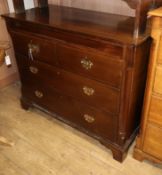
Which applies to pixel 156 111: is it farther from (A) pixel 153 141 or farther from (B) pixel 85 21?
(B) pixel 85 21

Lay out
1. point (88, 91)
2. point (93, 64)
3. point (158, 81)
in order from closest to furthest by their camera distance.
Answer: point (158, 81) < point (93, 64) < point (88, 91)

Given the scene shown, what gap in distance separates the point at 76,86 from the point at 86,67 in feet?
0.70

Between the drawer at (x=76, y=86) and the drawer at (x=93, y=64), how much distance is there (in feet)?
0.17

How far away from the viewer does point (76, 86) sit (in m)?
1.65

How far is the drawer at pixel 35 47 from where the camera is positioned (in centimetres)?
166

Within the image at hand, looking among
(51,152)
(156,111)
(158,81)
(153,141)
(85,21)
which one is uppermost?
(85,21)

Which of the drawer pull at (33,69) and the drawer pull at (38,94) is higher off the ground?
the drawer pull at (33,69)

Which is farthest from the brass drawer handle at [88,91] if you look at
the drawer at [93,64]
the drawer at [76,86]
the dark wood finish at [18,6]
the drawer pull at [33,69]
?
the dark wood finish at [18,6]

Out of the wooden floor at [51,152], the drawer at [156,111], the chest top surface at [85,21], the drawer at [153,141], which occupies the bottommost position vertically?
the wooden floor at [51,152]

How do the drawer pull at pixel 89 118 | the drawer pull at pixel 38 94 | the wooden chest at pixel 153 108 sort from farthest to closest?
the drawer pull at pixel 38 94 → the drawer pull at pixel 89 118 → the wooden chest at pixel 153 108

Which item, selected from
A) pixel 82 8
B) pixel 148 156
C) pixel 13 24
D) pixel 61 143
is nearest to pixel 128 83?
pixel 148 156

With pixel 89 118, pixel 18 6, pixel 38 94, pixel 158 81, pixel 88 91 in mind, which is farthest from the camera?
pixel 38 94

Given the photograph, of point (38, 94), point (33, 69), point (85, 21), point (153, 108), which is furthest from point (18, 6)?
point (153, 108)

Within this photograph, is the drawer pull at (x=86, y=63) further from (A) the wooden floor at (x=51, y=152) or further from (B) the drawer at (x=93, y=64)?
(A) the wooden floor at (x=51, y=152)
